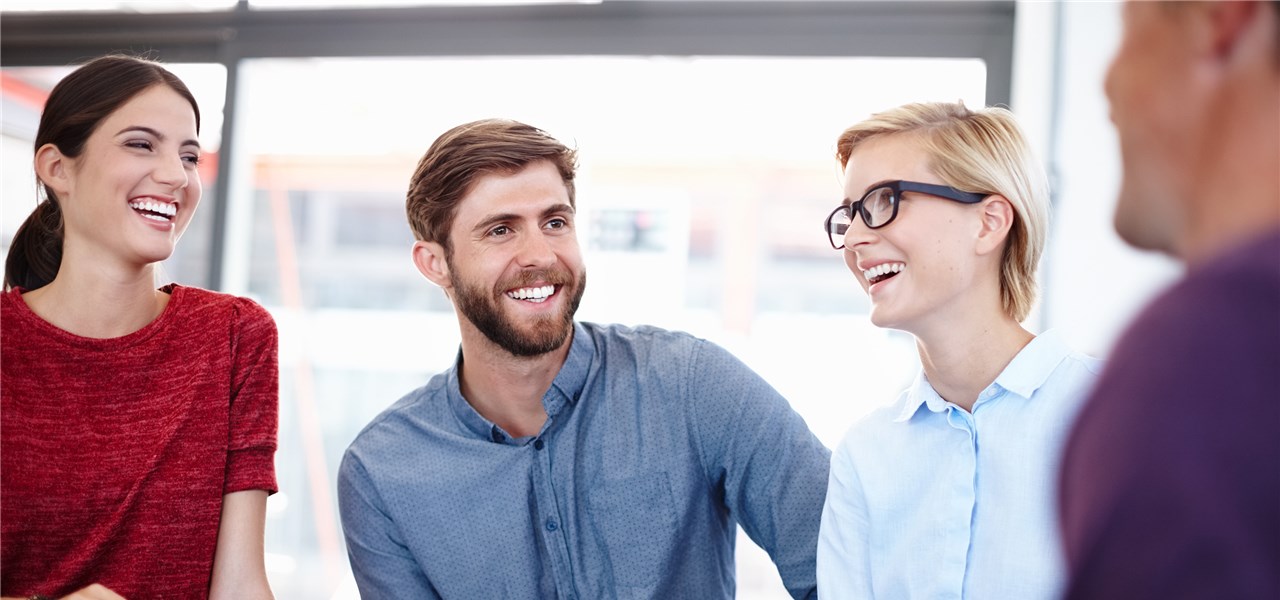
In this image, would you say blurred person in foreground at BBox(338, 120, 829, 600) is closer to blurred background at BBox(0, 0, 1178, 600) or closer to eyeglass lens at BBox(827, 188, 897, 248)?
eyeglass lens at BBox(827, 188, 897, 248)

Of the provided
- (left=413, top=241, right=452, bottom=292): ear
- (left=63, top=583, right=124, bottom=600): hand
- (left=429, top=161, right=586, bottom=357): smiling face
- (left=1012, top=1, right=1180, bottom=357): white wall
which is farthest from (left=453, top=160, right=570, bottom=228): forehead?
(left=1012, top=1, right=1180, bottom=357): white wall

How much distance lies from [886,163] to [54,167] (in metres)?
1.53

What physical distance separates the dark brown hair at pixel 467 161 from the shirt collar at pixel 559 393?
31 cm

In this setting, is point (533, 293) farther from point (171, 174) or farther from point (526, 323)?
point (171, 174)

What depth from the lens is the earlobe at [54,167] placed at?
1867 millimetres

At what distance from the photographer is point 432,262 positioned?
2.15 metres

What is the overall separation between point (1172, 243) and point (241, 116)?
3.08 metres

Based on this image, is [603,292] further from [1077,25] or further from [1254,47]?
[1254,47]

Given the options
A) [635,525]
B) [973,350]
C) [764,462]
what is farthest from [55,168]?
[973,350]

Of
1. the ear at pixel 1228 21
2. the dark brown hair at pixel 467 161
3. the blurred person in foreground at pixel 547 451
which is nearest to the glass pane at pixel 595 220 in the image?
Answer: the dark brown hair at pixel 467 161

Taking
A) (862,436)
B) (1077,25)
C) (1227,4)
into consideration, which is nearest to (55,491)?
(862,436)

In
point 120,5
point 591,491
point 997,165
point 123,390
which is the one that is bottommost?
point 591,491

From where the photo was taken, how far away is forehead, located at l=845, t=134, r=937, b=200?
166 centimetres

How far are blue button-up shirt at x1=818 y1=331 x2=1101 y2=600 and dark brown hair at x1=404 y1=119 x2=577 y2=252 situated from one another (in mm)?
870
